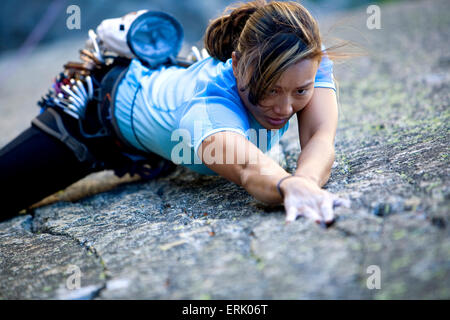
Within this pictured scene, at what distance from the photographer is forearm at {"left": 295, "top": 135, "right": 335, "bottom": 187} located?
3.92 ft

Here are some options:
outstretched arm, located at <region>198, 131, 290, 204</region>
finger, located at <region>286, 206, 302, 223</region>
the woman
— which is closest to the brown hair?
the woman

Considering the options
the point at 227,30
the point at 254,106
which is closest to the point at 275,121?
the point at 254,106

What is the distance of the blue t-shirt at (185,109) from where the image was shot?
125cm

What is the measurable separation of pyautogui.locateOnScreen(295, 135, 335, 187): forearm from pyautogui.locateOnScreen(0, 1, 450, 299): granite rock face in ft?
0.22

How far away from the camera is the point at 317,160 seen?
1233mm

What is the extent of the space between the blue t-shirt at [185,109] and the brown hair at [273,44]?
0.09 m

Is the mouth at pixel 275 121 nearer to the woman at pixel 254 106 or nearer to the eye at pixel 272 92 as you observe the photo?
the woman at pixel 254 106

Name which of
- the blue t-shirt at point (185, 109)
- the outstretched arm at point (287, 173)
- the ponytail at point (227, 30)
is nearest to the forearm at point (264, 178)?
the outstretched arm at point (287, 173)

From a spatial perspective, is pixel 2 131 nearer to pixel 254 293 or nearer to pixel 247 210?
pixel 247 210

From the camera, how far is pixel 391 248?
0.87 metres

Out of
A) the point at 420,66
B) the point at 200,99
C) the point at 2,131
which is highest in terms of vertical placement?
the point at 420,66

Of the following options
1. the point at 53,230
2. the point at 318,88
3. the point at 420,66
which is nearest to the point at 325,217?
the point at 318,88

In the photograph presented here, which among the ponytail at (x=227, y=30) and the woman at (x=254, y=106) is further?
the ponytail at (x=227, y=30)

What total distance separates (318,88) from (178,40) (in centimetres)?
75
